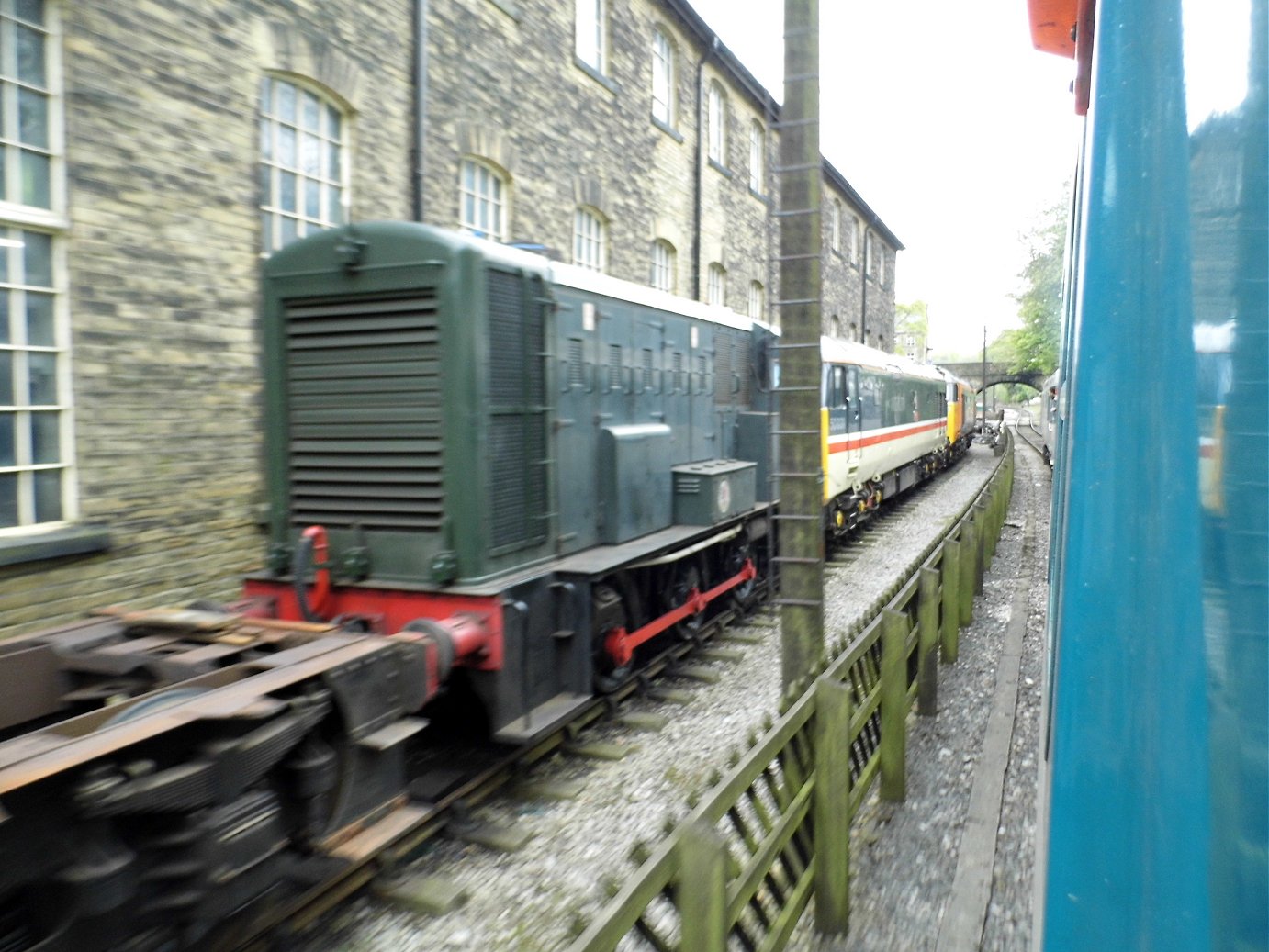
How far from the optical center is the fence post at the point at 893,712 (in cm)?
470

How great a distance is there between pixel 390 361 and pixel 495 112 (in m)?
6.85

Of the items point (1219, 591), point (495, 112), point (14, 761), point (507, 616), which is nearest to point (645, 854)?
point (1219, 591)

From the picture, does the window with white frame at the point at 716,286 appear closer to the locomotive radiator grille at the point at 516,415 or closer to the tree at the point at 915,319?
the locomotive radiator grille at the point at 516,415

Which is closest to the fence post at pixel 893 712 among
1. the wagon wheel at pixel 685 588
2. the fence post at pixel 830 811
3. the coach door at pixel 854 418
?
the fence post at pixel 830 811

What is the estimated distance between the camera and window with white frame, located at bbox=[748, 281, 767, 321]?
2016cm

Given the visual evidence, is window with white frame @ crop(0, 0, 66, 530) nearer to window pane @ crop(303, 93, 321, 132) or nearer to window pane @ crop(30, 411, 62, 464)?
window pane @ crop(30, 411, 62, 464)

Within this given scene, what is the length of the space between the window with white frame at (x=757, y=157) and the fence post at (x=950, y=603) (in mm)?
14718

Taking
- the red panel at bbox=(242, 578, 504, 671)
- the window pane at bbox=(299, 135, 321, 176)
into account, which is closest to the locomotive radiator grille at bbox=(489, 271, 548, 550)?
the red panel at bbox=(242, 578, 504, 671)

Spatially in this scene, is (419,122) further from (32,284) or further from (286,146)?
(32,284)

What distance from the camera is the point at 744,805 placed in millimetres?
4859

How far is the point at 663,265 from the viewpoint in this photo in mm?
16141

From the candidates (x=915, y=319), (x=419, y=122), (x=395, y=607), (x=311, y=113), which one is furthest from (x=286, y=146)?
(x=915, y=319)

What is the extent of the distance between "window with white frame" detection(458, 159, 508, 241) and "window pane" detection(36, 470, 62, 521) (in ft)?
17.5

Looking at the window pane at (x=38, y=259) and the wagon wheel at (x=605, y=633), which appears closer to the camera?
the wagon wheel at (x=605, y=633)
